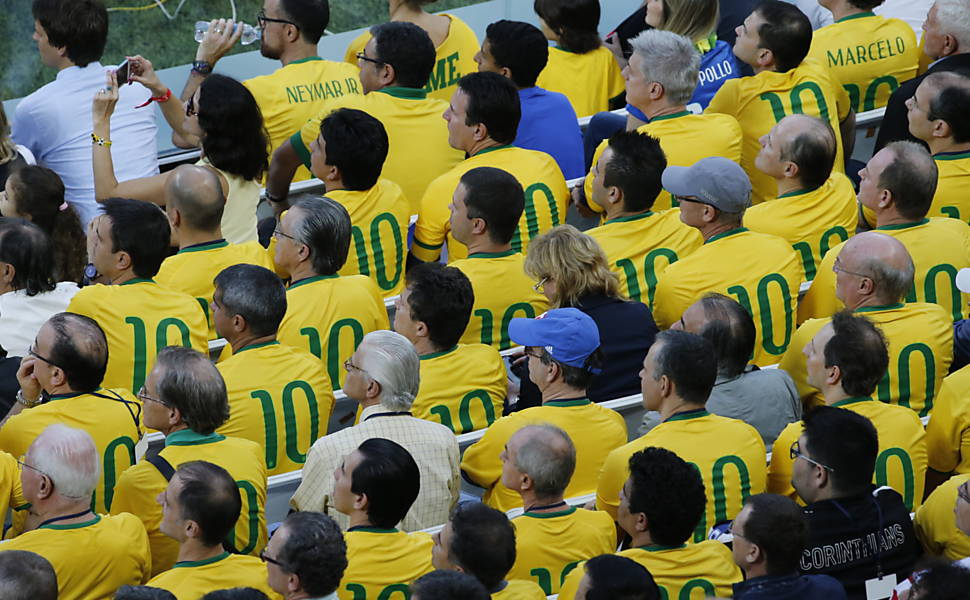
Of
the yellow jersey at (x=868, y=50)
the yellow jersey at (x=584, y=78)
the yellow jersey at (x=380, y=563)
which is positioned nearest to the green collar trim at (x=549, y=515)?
the yellow jersey at (x=380, y=563)

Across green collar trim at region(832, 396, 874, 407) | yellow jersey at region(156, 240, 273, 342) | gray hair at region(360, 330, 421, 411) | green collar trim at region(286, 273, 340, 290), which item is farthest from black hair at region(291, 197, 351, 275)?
green collar trim at region(832, 396, 874, 407)

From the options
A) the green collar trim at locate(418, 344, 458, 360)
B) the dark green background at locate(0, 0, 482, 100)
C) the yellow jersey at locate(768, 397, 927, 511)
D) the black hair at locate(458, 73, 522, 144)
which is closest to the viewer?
the yellow jersey at locate(768, 397, 927, 511)

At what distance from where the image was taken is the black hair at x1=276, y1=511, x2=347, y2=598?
462cm

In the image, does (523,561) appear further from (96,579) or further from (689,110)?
(689,110)

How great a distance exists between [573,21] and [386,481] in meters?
3.87

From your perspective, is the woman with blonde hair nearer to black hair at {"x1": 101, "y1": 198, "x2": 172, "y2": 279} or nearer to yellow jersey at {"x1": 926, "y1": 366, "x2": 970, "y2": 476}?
yellow jersey at {"x1": 926, "y1": 366, "x2": 970, "y2": 476}

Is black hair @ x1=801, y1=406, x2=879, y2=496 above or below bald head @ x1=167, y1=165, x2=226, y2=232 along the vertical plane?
below

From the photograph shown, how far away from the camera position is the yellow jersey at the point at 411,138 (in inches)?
293

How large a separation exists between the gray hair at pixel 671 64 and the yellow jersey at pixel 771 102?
1.18 feet

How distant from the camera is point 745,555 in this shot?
15.7 feet

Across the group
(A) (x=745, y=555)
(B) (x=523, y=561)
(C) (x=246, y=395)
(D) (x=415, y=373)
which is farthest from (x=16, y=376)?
(A) (x=745, y=555)

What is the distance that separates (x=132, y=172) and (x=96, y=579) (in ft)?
11.1

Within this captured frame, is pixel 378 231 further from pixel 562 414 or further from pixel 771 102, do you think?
pixel 771 102

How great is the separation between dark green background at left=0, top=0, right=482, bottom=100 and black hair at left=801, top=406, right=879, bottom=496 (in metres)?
5.30
